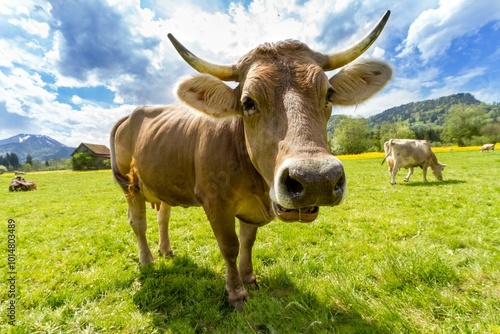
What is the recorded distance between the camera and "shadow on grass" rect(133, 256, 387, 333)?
2.52 meters

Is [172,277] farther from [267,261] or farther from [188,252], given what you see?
[267,261]

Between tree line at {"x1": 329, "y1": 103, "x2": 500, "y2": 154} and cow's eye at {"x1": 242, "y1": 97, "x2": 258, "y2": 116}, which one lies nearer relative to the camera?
cow's eye at {"x1": 242, "y1": 97, "x2": 258, "y2": 116}

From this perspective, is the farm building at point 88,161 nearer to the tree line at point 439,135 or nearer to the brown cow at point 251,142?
the tree line at point 439,135

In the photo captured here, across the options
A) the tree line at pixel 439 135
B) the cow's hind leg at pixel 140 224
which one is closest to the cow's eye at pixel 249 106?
the cow's hind leg at pixel 140 224

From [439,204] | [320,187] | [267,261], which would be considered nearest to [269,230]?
[267,261]

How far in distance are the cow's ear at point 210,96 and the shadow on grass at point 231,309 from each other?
2137mm

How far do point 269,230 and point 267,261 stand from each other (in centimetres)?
153

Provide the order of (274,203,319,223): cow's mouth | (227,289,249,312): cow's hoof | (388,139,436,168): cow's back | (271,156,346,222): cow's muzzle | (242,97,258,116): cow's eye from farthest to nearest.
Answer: (388,139,436,168): cow's back < (227,289,249,312): cow's hoof < (242,97,258,116): cow's eye < (274,203,319,223): cow's mouth < (271,156,346,222): cow's muzzle

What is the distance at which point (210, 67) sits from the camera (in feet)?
9.18

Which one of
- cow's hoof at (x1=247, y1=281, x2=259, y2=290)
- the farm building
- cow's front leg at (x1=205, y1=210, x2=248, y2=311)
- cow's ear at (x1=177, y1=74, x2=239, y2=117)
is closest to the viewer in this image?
cow's ear at (x1=177, y1=74, x2=239, y2=117)

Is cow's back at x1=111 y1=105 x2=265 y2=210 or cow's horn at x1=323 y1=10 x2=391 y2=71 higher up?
cow's horn at x1=323 y1=10 x2=391 y2=71

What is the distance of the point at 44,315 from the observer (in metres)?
2.98

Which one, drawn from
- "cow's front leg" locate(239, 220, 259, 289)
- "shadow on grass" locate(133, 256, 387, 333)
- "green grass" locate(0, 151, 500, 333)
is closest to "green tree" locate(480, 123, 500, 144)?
"green grass" locate(0, 151, 500, 333)

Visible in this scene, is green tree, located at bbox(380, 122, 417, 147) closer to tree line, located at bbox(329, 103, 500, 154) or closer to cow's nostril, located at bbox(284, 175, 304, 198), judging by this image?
tree line, located at bbox(329, 103, 500, 154)
